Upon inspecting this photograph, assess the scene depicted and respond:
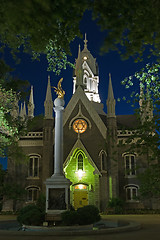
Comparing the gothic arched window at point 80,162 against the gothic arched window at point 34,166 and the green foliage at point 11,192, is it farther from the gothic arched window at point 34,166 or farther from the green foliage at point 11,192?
the green foliage at point 11,192

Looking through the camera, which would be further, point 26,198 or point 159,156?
point 26,198

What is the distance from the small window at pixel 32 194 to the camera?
3500 centimetres

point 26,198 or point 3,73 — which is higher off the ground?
point 3,73

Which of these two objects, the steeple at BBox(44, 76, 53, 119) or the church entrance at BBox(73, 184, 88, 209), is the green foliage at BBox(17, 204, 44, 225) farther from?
the steeple at BBox(44, 76, 53, 119)

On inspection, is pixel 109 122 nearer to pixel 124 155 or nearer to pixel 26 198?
pixel 124 155

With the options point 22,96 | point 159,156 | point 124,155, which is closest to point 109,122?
point 124,155

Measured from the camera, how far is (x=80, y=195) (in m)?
33.0

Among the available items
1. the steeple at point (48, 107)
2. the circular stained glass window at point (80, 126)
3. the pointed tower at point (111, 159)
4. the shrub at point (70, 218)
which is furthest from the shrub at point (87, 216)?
the steeple at point (48, 107)

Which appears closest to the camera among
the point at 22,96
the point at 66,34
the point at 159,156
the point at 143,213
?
the point at 66,34

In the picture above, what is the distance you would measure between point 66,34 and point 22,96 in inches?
598

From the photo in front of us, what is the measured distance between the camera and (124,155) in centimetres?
3528

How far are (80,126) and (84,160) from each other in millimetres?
5010

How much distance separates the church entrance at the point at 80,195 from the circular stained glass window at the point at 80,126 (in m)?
7.44

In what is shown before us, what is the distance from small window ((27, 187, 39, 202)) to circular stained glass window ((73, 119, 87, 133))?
9.48m
